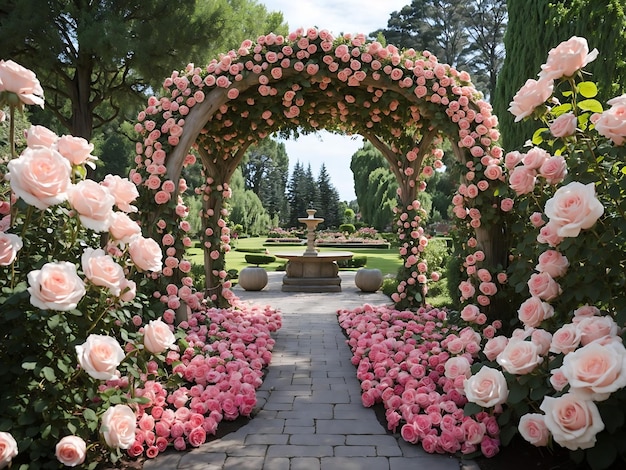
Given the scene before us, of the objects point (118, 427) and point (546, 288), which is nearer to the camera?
point (118, 427)

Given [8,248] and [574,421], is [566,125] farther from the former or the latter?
[8,248]

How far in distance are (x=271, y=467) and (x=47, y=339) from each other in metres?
1.34

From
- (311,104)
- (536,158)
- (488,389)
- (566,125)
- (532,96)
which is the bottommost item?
(488,389)

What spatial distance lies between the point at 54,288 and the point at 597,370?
2.14 m

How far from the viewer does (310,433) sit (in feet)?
10.4

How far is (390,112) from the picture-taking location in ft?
19.5

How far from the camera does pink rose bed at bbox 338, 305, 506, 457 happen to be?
2855 millimetres

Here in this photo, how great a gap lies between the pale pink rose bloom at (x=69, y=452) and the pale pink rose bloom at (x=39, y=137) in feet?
4.70

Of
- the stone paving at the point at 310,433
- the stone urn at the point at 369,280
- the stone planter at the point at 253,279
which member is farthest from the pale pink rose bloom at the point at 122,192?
the stone urn at the point at 369,280

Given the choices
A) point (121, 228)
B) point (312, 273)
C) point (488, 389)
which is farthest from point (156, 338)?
point (312, 273)

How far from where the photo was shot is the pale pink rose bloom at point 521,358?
7.60 feet

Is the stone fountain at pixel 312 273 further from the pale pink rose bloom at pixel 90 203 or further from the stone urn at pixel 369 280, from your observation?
the pale pink rose bloom at pixel 90 203

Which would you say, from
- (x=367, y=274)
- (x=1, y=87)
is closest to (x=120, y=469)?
(x=1, y=87)

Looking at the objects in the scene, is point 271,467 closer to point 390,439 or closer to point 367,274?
point 390,439
